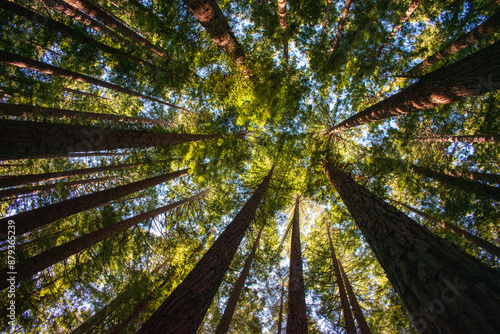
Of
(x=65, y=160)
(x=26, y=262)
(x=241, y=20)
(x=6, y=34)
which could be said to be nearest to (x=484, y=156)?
(x=241, y=20)

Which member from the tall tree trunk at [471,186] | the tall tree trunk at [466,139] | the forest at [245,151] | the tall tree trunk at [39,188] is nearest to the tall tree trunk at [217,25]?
the forest at [245,151]

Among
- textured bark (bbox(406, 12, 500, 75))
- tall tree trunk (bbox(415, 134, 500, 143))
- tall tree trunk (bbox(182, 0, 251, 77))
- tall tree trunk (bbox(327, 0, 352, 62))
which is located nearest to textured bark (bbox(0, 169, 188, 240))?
tall tree trunk (bbox(182, 0, 251, 77))

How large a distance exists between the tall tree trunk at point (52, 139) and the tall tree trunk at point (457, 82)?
6.17 meters

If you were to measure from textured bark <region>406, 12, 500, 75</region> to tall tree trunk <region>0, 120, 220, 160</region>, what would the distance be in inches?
308

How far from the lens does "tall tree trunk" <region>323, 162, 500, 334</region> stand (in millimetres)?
1329

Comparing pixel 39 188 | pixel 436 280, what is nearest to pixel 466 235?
pixel 436 280

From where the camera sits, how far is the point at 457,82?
2912 mm

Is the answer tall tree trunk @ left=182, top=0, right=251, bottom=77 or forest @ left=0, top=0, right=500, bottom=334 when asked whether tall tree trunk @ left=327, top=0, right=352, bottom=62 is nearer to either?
forest @ left=0, top=0, right=500, bottom=334

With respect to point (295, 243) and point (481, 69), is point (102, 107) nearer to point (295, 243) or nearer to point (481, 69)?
point (295, 243)

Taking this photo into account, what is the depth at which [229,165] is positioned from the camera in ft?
32.1

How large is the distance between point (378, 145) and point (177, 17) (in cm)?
978

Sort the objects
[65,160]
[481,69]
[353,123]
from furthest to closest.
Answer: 1. [65,160]
2. [353,123]
3. [481,69]

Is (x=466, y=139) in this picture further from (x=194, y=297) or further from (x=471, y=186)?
(x=194, y=297)

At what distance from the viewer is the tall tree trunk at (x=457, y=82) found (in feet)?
8.30
